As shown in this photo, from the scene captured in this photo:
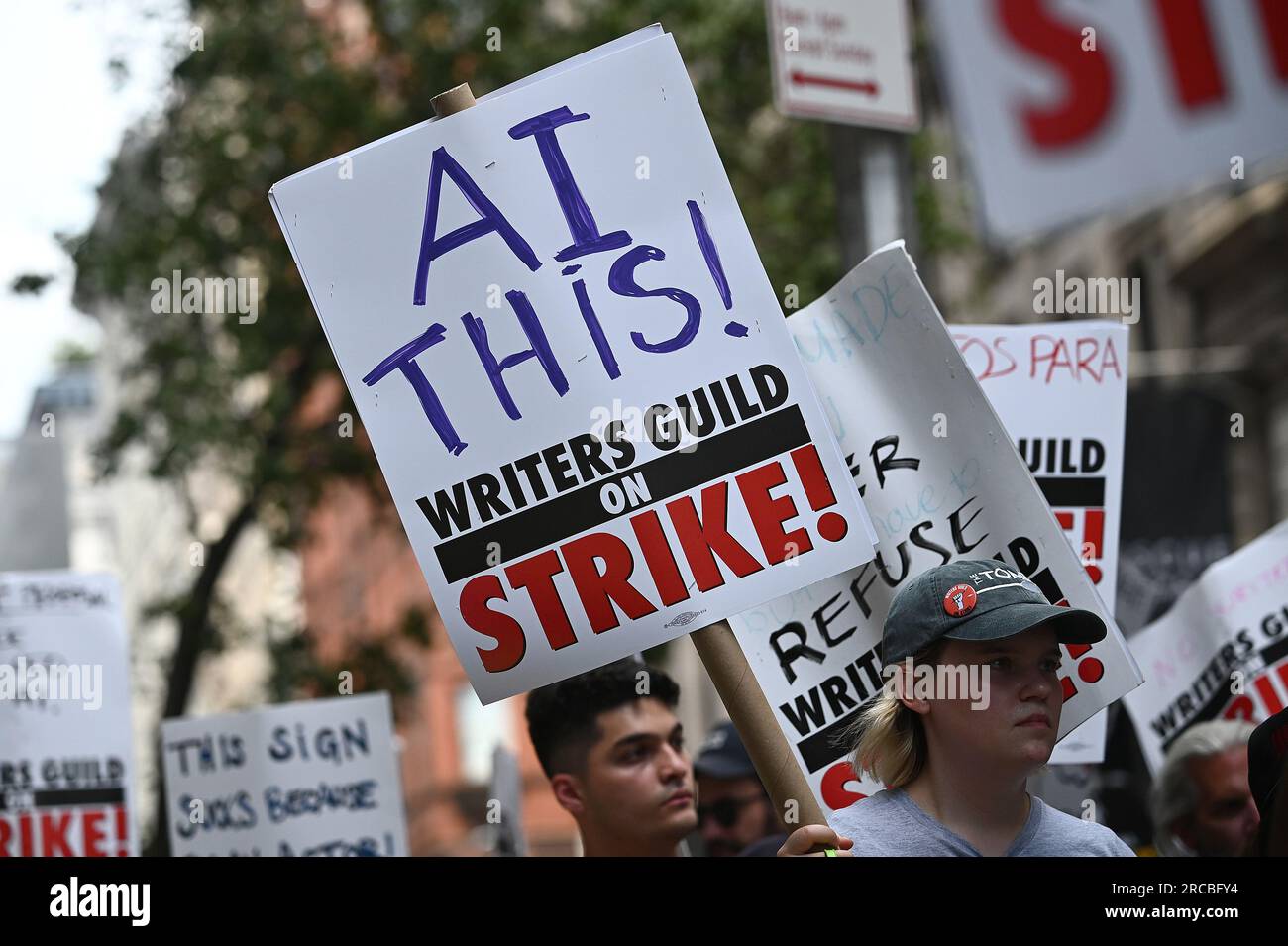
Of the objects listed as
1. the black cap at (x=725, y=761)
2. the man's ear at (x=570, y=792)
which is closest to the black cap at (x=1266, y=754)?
the man's ear at (x=570, y=792)

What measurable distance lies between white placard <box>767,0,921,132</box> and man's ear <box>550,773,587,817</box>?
2864 millimetres

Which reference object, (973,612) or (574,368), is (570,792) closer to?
(574,368)

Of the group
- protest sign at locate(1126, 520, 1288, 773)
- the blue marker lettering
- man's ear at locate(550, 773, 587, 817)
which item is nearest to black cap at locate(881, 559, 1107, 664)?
the blue marker lettering

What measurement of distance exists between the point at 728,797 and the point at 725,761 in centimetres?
14

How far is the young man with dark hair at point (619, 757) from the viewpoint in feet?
14.1

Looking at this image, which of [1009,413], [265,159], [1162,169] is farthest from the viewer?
[265,159]

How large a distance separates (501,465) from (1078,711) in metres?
1.11

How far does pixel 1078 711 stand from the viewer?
3.28 m

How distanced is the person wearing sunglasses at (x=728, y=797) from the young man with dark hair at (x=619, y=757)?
42.5 inches

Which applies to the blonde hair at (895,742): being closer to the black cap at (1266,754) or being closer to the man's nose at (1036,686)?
the man's nose at (1036,686)

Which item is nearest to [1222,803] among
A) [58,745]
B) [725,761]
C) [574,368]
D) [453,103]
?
[725,761]

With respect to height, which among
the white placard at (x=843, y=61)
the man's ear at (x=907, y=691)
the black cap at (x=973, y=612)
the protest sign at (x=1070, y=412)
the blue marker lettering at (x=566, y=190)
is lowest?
the man's ear at (x=907, y=691)
